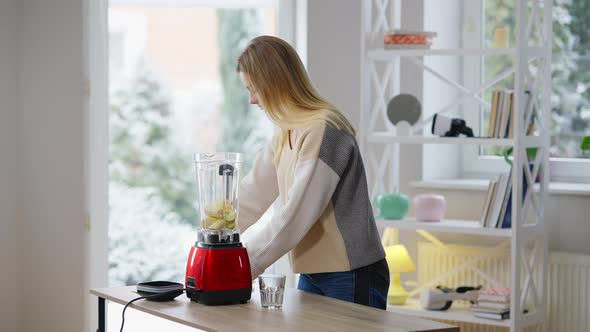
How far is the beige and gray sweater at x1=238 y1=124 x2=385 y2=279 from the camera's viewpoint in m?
2.44

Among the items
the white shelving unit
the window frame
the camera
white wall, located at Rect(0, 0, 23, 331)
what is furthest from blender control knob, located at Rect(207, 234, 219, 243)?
white wall, located at Rect(0, 0, 23, 331)

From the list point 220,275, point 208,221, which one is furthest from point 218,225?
point 220,275

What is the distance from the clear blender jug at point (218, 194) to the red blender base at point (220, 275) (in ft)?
0.12

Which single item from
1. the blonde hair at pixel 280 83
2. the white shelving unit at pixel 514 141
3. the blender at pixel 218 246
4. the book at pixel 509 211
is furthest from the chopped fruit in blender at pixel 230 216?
the book at pixel 509 211

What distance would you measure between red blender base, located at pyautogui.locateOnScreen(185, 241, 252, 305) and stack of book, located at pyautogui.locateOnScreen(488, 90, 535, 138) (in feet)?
5.41

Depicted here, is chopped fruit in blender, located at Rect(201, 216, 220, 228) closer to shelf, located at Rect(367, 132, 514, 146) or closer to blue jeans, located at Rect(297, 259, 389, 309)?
blue jeans, located at Rect(297, 259, 389, 309)

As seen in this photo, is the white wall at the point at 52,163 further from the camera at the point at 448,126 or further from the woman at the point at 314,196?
the woman at the point at 314,196

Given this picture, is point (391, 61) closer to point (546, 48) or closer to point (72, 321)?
point (546, 48)

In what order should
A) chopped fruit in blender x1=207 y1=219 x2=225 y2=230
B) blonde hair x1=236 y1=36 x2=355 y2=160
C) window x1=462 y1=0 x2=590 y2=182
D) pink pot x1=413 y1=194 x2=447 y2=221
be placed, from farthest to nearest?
window x1=462 y1=0 x2=590 y2=182 → pink pot x1=413 y1=194 x2=447 y2=221 → blonde hair x1=236 y1=36 x2=355 y2=160 → chopped fruit in blender x1=207 y1=219 x2=225 y2=230

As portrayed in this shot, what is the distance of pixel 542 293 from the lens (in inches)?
147

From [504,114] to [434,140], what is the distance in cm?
31

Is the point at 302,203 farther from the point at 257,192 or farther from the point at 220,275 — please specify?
the point at 257,192

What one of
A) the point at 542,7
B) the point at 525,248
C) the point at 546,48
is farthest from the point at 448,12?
the point at 525,248

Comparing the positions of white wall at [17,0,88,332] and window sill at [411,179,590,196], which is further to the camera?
white wall at [17,0,88,332]
